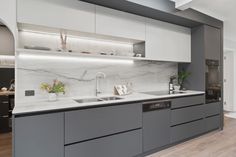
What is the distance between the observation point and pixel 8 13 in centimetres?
181

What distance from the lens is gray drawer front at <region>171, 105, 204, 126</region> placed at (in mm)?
2758

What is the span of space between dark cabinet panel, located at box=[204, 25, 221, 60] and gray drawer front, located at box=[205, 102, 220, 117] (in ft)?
3.37

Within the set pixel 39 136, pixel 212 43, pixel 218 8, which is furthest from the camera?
pixel 212 43

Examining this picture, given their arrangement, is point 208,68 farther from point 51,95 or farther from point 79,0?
point 51,95

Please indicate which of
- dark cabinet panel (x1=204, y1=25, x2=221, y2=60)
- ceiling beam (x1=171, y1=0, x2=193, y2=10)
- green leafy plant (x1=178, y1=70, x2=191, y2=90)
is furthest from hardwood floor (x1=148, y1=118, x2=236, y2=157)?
ceiling beam (x1=171, y1=0, x2=193, y2=10)

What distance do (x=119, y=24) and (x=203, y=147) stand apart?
2.56 metres

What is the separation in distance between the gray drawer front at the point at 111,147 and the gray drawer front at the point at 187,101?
0.86 meters

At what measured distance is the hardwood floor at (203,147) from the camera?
2535mm

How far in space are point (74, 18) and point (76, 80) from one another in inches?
37.0

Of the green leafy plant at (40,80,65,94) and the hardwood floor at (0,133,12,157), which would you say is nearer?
the green leafy plant at (40,80,65,94)

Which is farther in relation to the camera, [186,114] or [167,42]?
[167,42]

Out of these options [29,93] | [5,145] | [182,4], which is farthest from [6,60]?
[182,4]

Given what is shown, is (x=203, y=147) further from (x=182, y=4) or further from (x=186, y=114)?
(x=182, y=4)

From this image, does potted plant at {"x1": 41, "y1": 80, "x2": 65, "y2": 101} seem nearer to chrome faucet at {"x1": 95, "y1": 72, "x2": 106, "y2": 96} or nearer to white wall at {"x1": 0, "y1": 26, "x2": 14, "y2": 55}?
chrome faucet at {"x1": 95, "y1": 72, "x2": 106, "y2": 96}
